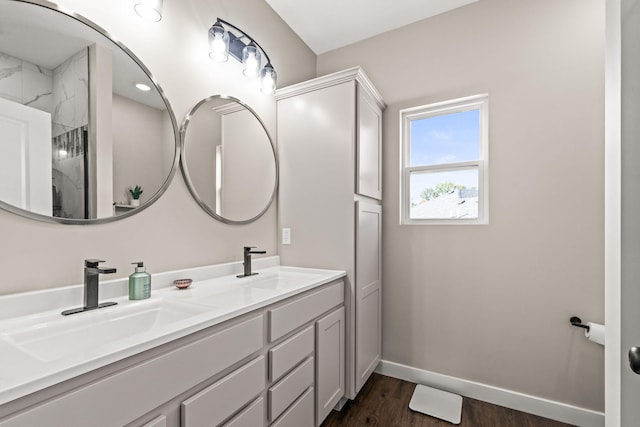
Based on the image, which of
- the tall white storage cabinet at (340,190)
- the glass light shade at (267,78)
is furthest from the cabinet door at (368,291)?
the glass light shade at (267,78)

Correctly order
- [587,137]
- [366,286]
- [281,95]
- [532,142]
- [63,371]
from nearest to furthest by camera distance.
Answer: [63,371], [587,137], [532,142], [366,286], [281,95]

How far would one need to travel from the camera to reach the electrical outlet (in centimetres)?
221

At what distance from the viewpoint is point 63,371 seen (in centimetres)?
65

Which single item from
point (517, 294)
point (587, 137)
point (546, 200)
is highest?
point (587, 137)

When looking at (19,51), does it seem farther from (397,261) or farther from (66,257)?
(397,261)

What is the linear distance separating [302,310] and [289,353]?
0.21m

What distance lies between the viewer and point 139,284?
1249 mm

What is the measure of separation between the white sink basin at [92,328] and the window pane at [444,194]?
1.85m

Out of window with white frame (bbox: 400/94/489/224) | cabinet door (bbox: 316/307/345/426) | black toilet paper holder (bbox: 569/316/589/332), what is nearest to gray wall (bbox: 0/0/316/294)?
cabinet door (bbox: 316/307/345/426)

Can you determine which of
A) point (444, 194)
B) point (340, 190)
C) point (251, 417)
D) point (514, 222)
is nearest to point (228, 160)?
point (340, 190)

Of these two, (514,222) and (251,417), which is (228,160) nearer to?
(251,417)

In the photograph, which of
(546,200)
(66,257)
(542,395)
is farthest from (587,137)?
(66,257)

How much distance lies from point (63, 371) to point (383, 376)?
2269 millimetres

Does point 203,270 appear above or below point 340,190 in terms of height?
below
